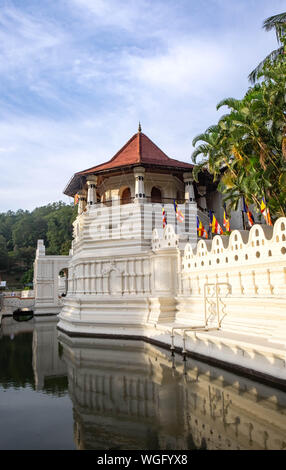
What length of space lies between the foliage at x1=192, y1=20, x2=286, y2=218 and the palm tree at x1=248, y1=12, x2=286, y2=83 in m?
0.27

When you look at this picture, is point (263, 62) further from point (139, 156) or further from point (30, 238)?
point (30, 238)

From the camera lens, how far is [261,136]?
11.8 m

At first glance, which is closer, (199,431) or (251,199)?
(199,431)

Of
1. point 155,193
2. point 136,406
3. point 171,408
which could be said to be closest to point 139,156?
point 155,193

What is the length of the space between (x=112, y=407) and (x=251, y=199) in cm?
926

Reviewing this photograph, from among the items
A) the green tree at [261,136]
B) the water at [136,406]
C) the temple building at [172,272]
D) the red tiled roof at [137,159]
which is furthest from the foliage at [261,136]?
the water at [136,406]

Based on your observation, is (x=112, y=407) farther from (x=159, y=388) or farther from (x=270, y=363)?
(x=270, y=363)

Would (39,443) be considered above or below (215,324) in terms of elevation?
below

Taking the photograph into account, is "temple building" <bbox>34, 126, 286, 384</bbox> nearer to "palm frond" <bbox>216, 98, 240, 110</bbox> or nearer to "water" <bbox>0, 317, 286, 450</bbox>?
"water" <bbox>0, 317, 286, 450</bbox>

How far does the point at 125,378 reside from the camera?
8.88 metres

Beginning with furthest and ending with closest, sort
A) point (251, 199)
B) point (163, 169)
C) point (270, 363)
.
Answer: point (163, 169) → point (251, 199) → point (270, 363)

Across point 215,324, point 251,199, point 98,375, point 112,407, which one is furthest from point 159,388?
point 251,199

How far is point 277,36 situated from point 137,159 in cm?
863

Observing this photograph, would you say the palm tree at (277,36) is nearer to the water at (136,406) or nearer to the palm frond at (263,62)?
the palm frond at (263,62)
